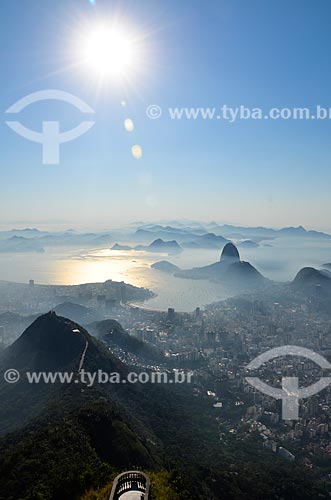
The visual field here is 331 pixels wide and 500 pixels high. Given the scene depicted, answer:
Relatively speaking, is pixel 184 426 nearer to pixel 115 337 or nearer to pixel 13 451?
pixel 13 451

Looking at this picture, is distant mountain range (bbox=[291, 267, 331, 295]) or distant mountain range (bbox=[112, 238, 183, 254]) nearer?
distant mountain range (bbox=[291, 267, 331, 295])

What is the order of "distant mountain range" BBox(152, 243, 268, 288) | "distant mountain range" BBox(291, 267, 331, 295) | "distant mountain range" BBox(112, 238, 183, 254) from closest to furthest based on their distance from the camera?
"distant mountain range" BBox(291, 267, 331, 295) < "distant mountain range" BBox(152, 243, 268, 288) < "distant mountain range" BBox(112, 238, 183, 254)

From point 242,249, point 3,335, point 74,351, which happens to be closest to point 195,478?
point 74,351

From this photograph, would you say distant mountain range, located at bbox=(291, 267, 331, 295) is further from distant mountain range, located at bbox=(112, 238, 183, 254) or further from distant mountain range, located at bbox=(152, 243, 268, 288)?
distant mountain range, located at bbox=(112, 238, 183, 254)

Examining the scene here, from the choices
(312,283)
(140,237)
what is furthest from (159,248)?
(312,283)

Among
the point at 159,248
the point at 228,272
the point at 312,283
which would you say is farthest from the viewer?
the point at 159,248

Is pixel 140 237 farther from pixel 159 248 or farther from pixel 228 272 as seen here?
pixel 228 272

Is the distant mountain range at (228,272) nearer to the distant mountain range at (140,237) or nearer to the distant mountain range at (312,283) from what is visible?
the distant mountain range at (312,283)

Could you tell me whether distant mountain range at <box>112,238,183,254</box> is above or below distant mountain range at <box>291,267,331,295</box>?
above

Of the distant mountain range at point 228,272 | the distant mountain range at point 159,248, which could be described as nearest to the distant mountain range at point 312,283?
the distant mountain range at point 228,272

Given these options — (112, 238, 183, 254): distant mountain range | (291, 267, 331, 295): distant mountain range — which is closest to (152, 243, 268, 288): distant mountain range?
(291, 267, 331, 295): distant mountain range

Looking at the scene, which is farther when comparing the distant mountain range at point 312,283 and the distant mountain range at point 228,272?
the distant mountain range at point 228,272
